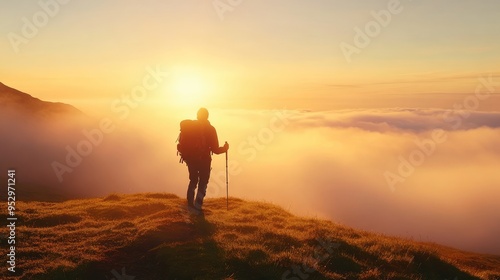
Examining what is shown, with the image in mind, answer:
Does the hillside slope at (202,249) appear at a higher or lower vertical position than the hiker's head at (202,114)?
lower

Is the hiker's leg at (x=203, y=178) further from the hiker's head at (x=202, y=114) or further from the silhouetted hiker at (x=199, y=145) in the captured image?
the hiker's head at (x=202, y=114)

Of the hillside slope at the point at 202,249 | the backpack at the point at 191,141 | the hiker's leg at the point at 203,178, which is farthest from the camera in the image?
the hiker's leg at the point at 203,178

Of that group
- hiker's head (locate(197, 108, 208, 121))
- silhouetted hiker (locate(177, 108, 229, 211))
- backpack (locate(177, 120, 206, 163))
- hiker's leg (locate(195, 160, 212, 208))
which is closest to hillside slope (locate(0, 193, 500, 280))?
hiker's leg (locate(195, 160, 212, 208))

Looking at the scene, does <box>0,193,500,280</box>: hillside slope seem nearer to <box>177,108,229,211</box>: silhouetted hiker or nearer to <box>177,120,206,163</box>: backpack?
<box>177,108,229,211</box>: silhouetted hiker

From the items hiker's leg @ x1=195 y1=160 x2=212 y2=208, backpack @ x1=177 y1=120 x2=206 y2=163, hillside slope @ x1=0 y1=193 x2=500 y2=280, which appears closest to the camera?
hillside slope @ x1=0 y1=193 x2=500 y2=280

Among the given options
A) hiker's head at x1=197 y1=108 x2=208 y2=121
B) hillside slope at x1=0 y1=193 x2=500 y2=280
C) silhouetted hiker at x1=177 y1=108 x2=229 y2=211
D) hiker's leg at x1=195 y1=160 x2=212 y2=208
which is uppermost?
hiker's head at x1=197 y1=108 x2=208 y2=121

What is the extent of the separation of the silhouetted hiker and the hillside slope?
5.60 ft

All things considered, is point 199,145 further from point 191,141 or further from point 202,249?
point 202,249

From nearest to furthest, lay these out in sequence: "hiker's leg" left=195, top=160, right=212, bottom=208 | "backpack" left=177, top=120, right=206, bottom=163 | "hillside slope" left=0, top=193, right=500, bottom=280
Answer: "hillside slope" left=0, top=193, right=500, bottom=280, "backpack" left=177, top=120, right=206, bottom=163, "hiker's leg" left=195, top=160, right=212, bottom=208

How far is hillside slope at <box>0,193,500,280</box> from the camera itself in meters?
9.68

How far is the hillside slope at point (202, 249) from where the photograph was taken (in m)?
9.68

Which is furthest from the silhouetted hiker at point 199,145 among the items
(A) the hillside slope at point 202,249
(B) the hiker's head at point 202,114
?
(A) the hillside slope at point 202,249

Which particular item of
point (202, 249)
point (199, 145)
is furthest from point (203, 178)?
point (202, 249)

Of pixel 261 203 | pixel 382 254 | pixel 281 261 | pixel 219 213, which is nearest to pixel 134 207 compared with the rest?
pixel 219 213
